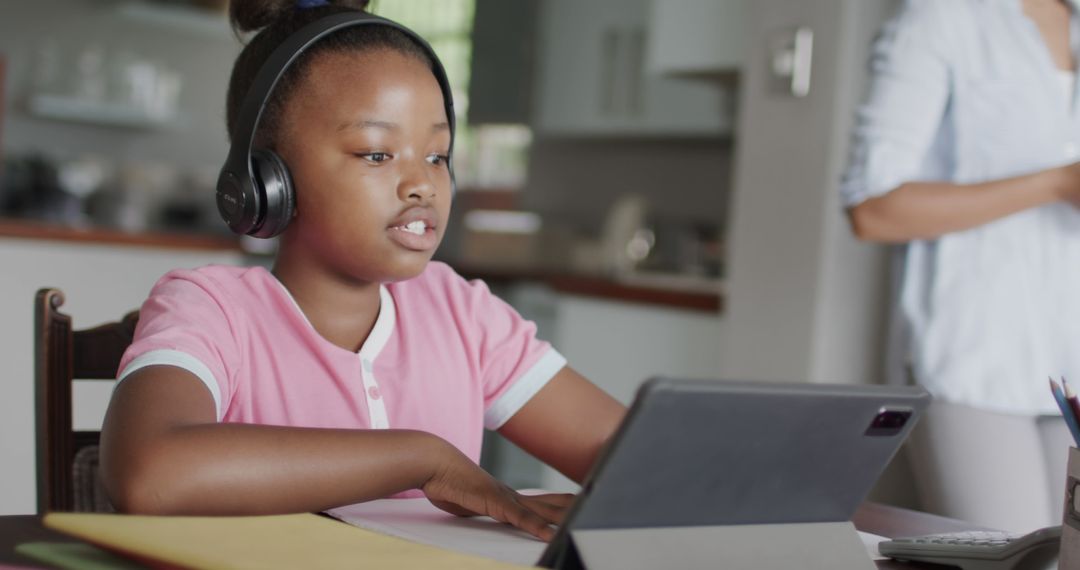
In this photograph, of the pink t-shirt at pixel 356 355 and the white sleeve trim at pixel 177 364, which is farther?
the pink t-shirt at pixel 356 355

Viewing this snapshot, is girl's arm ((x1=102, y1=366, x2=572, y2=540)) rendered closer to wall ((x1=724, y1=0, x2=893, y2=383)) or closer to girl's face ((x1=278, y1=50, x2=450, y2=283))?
girl's face ((x1=278, y1=50, x2=450, y2=283))

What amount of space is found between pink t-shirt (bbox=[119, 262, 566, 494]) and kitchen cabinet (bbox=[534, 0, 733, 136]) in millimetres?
3840

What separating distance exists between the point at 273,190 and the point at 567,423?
346mm

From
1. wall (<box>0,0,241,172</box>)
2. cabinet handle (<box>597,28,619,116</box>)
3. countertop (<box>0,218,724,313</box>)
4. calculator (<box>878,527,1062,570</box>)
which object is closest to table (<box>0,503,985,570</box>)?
calculator (<box>878,527,1062,570</box>)

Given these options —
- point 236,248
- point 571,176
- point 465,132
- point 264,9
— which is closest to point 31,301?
point 236,248

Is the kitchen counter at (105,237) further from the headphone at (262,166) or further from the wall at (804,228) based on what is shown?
the headphone at (262,166)

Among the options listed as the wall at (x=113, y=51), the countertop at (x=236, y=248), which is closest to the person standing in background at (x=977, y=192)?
the countertop at (x=236, y=248)

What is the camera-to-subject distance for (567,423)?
1.13m

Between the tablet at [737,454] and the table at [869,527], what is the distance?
153 millimetres

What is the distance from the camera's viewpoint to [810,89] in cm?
245

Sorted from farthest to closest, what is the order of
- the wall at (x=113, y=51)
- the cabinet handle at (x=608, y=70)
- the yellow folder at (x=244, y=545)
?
the wall at (x=113, y=51) → the cabinet handle at (x=608, y=70) → the yellow folder at (x=244, y=545)

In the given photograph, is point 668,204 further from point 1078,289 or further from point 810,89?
point 1078,289

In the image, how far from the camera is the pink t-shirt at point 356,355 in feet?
3.11

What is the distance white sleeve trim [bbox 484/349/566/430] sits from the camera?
3.76 ft
